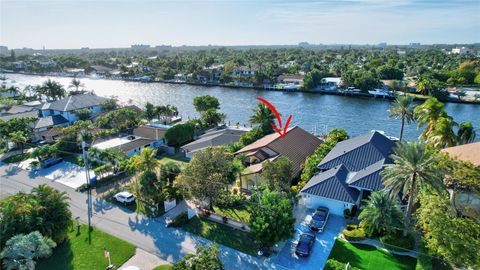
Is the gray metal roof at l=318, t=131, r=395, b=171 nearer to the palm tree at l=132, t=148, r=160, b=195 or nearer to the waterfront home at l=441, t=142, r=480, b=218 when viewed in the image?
the waterfront home at l=441, t=142, r=480, b=218

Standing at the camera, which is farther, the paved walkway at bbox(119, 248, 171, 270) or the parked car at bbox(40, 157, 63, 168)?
the parked car at bbox(40, 157, 63, 168)

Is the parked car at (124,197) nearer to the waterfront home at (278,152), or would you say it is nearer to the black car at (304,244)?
the waterfront home at (278,152)

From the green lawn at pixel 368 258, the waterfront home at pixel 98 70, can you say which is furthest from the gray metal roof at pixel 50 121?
the waterfront home at pixel 98 70

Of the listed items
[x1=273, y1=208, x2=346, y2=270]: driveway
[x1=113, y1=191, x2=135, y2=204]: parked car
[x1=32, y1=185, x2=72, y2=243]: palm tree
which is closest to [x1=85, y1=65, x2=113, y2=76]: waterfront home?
[x1=113, y1=191, x2=135, y2=204]: parked car

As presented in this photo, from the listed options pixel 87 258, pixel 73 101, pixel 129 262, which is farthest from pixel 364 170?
pixel 73 101

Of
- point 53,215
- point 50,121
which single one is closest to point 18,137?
point 50,121

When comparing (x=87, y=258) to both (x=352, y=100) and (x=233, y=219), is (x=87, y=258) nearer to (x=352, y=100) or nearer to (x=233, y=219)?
(x=233, y=219)
